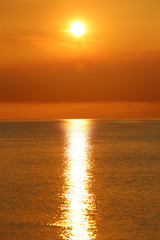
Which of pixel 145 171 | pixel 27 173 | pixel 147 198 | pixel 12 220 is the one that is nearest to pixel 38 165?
pixel 27 173

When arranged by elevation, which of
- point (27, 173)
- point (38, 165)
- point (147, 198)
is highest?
point (38, 165)

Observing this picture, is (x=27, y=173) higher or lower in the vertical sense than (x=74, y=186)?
higher

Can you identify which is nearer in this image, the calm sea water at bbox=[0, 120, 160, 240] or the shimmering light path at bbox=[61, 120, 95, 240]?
the shimmering light path at bbox=[61, 120, 95, 240]

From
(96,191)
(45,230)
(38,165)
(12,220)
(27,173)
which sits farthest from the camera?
(38,165)

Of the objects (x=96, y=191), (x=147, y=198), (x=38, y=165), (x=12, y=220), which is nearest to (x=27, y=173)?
(x=38, y=165)

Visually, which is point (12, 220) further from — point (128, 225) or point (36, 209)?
point (128, 225)

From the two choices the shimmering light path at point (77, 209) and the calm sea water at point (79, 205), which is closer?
the shimmering light path at point (77, 209)

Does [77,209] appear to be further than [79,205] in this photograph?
No

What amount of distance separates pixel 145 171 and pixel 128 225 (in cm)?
2610

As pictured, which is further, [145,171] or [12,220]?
[145,171]

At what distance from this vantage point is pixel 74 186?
35.6 meters

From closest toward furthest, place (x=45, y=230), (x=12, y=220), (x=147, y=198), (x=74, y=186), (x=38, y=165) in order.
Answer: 1. (x=45, y=230)
2. (x=12, y=220)
3. (x=147, y=198)
4. (x=74, y=186)
5. (x=38, y=165)

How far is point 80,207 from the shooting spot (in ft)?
87.8

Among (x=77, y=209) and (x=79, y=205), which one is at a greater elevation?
(x=79, y=205)
